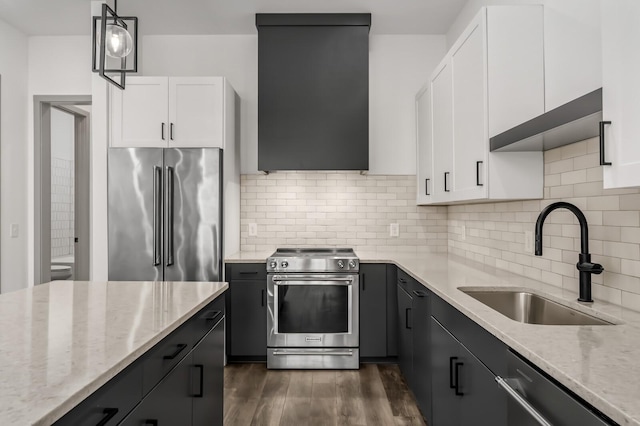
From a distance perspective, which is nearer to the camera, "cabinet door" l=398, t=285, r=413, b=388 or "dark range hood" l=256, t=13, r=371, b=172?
"cabinet door" l=398, t=285, r=413, b=388

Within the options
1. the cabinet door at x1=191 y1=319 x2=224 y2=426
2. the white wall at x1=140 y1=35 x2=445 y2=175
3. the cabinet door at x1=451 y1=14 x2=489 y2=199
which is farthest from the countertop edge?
the white wall at x1=140 y1=35 x2=445 y2=175

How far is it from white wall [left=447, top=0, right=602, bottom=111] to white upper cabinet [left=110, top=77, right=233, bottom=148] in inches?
93.6

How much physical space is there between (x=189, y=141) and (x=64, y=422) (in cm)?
287

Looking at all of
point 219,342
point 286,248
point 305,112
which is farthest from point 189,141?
point 219,342

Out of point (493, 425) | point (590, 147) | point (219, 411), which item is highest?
point (590, 147)

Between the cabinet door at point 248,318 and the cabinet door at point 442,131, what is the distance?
1595mm

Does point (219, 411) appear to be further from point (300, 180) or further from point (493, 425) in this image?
point (300, 180)

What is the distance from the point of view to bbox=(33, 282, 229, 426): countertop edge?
0.75 m

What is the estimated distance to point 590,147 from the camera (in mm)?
1893

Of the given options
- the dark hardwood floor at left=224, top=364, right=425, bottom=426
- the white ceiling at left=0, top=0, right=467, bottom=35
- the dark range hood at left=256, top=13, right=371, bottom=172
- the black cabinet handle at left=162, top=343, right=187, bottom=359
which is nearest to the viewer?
the black cabinet handle at left=162, top=343, right=187, bottom=359

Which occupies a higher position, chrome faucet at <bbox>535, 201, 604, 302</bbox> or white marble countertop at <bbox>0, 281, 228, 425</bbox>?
chrome faucet at <bbox>535, 201, 604, 302</bbox>

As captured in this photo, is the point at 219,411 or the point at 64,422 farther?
the point at 219,411

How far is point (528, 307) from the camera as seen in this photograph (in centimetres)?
203

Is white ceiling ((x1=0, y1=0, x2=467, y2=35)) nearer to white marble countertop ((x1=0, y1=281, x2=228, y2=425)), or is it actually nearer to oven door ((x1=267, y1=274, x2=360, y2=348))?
oven door ((x1=267, y1=274, x2=360, y2=348))
